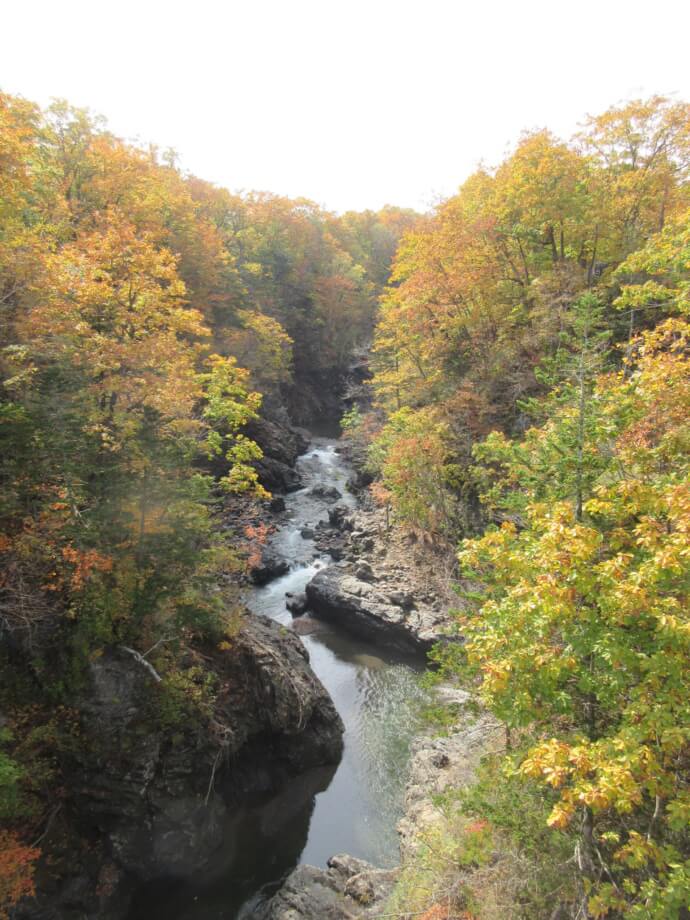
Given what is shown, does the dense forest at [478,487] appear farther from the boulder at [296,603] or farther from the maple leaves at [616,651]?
the boulder at [296,603]

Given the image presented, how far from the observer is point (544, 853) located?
22.9 ft

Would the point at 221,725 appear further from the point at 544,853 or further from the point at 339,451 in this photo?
the point at 339,451

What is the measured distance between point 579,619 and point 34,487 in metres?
10.1

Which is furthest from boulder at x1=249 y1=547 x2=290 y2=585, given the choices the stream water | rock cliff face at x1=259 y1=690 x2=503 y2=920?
rock cliff face at x1=259 y1=690 x2=503 y2=920

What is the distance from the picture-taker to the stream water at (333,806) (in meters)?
10.7

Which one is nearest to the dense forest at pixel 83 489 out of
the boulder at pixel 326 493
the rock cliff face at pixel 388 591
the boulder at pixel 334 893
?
the boulder at pixel 334 893

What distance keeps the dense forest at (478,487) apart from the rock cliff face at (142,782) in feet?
1.76

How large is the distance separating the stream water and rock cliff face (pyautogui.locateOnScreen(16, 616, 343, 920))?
1.62 feet

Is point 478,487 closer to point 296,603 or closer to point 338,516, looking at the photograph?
point 296,603

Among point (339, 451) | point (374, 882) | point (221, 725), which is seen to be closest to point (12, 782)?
point (221, 725)

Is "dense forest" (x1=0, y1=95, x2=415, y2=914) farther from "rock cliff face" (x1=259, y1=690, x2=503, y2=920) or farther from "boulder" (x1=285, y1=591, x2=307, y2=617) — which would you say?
"boulder" (x1=285, y1=591, x2=307, y2=617)

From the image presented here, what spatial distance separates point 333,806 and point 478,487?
11.6 m

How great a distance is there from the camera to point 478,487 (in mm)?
19219

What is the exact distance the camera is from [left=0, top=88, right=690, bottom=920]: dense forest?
5.65m
